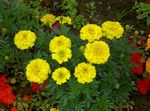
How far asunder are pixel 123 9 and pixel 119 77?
3.60 feet

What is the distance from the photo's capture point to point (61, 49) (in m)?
3.03

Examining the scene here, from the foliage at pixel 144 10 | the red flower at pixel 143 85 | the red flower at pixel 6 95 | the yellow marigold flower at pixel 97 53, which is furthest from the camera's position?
the foliage at pixel 144 10

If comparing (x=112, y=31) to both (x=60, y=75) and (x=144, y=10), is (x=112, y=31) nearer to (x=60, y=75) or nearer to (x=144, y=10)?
(x=60, y=75)

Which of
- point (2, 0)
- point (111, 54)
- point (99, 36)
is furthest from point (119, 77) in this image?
point (2, 0)

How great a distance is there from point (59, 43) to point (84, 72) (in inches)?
11.4

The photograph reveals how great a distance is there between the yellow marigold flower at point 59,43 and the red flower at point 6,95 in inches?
23.2

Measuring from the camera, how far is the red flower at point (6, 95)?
3398 mm

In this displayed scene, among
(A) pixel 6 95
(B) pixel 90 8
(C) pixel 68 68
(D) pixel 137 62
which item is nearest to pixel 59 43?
(C) pixel 68 68

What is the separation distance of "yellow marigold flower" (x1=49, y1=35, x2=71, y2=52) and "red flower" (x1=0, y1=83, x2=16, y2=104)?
589 mm

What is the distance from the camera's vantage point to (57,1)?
4352mm

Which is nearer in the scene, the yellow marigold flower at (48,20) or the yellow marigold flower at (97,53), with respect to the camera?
the yellow marigold flower at (97,53)

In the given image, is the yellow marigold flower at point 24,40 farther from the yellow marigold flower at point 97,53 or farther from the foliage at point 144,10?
the foliage at point 144,10

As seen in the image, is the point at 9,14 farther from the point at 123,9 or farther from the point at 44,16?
the point at 123,9

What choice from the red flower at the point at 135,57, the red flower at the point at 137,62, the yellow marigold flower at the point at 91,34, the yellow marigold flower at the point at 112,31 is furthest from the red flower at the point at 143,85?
the yellow marigold flower at the point at 91,34
